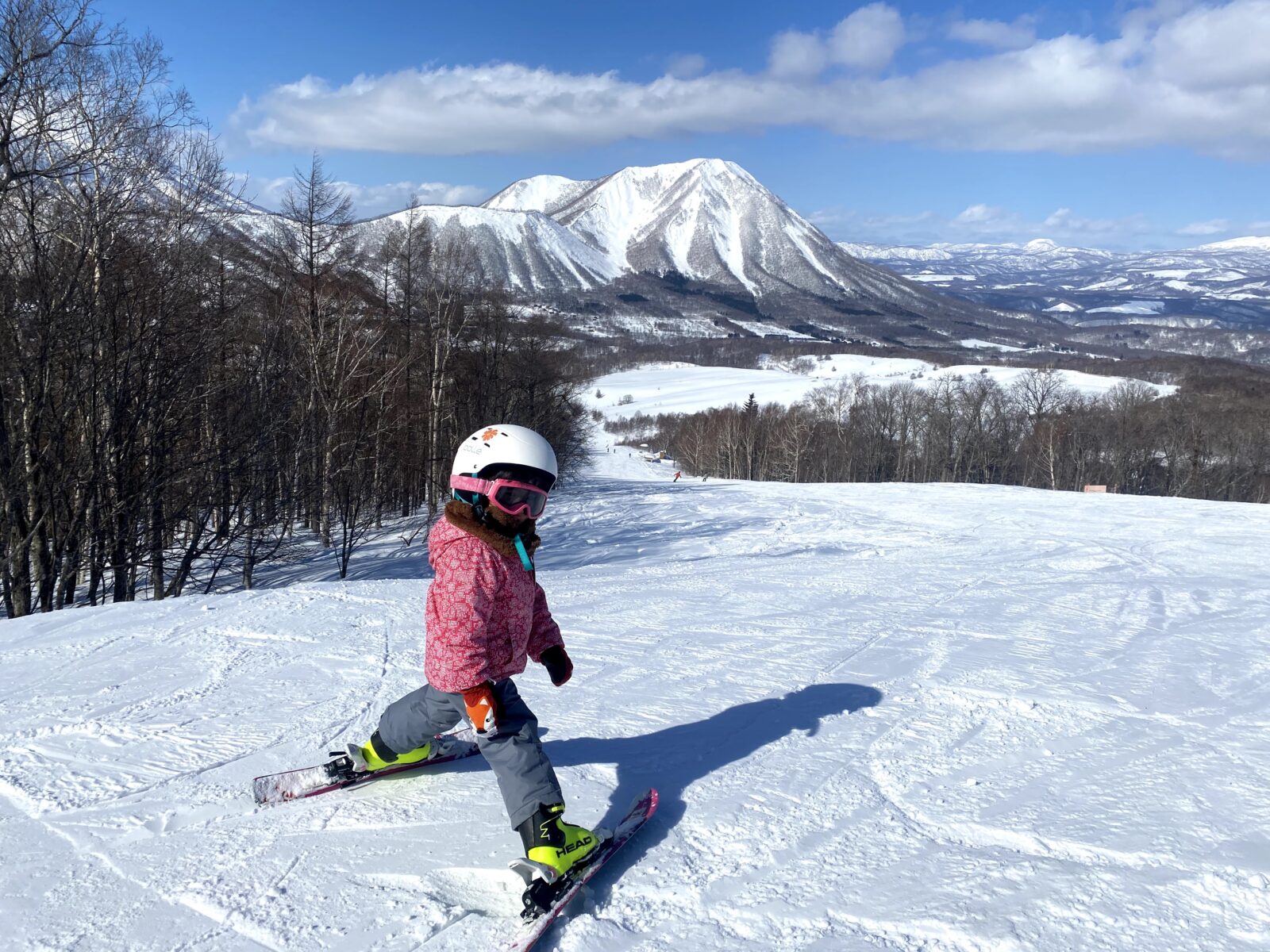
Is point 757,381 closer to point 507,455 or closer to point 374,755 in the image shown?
point 374,755

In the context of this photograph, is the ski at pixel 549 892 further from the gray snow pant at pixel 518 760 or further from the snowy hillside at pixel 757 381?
the snowy hillside at pixel 757 381

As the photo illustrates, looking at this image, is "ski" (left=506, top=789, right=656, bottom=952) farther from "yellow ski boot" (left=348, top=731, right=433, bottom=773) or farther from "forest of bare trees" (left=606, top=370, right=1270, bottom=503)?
"forest of bare trees" (left=606, top=370, right=1270, bottom=503)

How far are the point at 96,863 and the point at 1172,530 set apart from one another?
49.9 ft

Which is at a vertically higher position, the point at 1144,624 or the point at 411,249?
the point at 411,249

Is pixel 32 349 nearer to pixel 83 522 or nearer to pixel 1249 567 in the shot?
pixel 83 522

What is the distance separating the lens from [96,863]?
2734 millimetres

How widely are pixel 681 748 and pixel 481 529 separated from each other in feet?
5.78

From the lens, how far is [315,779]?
3.29 m

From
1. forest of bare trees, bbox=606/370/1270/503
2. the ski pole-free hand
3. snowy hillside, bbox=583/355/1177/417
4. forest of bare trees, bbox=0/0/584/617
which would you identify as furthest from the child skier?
snowy hillside, bbox=583/355/1177/417

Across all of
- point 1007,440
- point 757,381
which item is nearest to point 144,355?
point 1007,440

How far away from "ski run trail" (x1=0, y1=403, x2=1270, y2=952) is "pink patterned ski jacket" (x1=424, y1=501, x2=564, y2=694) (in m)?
0.68

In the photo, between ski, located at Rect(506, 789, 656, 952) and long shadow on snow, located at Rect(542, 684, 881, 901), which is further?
long shadow on snow, located at Rect(542, 684, 881, 901)

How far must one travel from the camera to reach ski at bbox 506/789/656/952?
2.42m

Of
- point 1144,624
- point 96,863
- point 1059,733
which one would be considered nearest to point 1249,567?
point 1144,624
